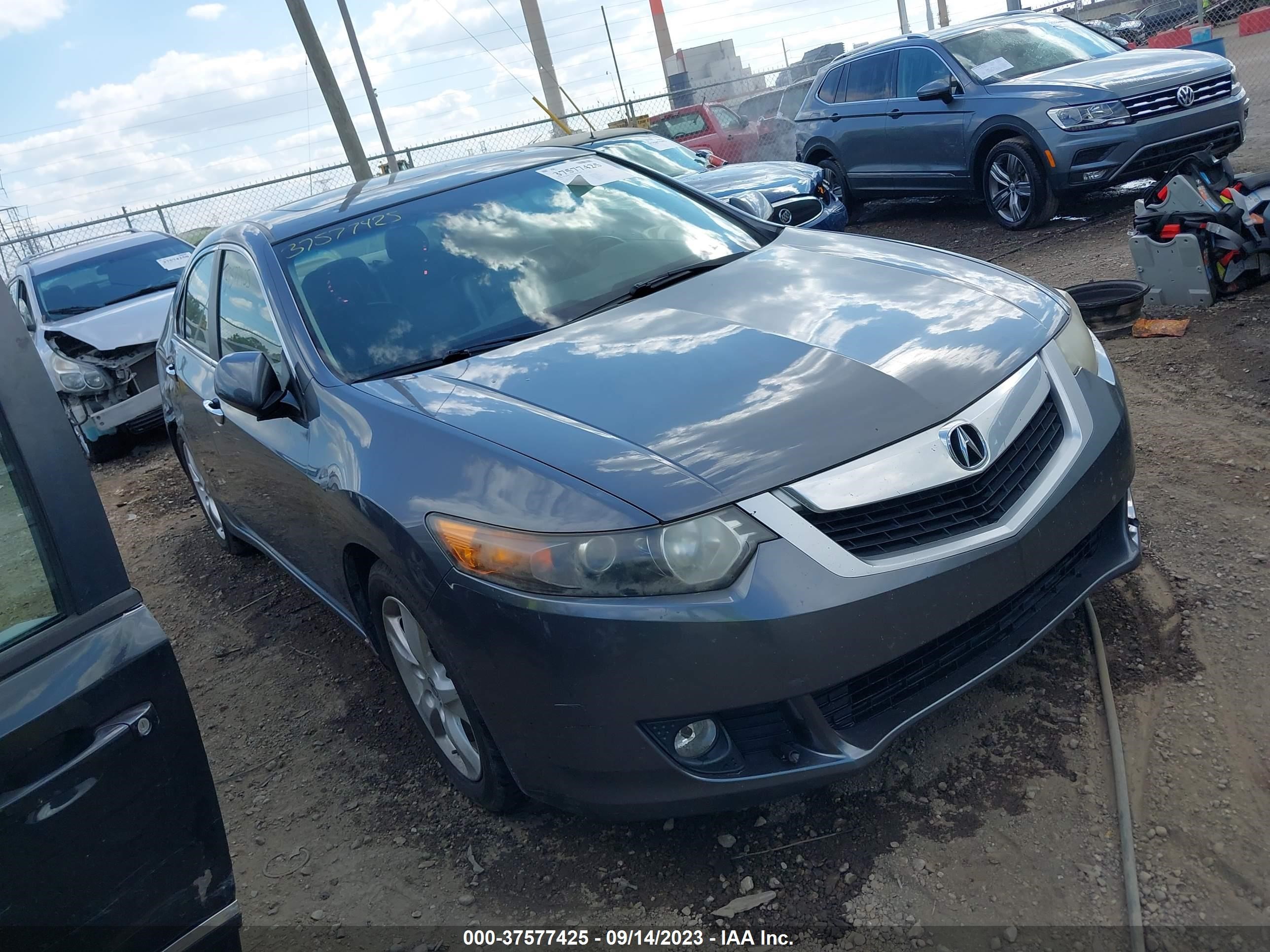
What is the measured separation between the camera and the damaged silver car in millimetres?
8008

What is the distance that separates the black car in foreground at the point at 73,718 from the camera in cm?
162

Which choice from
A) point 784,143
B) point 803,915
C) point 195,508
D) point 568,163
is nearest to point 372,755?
point 803,915

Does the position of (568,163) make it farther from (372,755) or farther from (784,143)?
(784,143)

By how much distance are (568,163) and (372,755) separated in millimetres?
2295

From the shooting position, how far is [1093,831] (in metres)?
2.26

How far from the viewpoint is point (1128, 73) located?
801 centimetres

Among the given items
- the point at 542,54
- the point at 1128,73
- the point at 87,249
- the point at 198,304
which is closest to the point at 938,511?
the point at 198,304

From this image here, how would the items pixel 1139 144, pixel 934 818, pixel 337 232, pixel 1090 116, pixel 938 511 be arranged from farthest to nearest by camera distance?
pixel 1090 116 → pixel 1139 144 → pixel 337 232 → pixel 934 818 → pixel 938 511

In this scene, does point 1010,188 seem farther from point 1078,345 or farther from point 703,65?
point 703,65

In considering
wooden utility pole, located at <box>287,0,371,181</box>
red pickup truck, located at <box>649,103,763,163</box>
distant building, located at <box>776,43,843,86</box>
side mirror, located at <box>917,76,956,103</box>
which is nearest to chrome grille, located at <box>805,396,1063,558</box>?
side mirror, located at <box>917,76,956,103</box>

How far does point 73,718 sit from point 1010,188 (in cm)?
844

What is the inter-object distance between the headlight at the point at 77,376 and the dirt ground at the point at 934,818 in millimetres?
5043

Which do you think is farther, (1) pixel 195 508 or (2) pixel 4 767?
(1) pixel 195 508

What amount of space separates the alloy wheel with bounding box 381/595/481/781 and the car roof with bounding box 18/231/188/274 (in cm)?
800
